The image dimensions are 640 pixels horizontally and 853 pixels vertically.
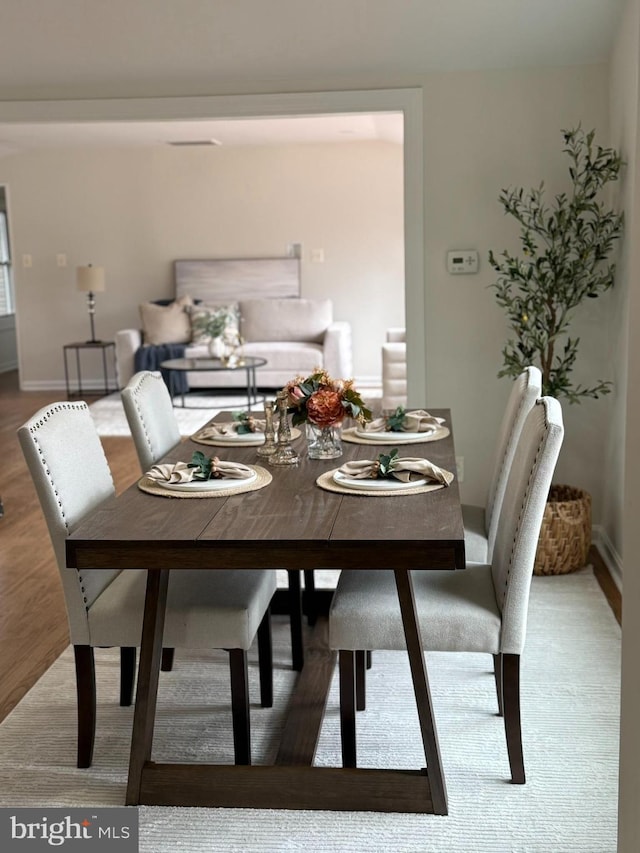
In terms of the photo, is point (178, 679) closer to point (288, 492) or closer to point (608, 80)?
point (288, 492)

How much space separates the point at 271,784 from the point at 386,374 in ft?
17.6

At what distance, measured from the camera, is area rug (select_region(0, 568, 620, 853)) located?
A: 2305mm

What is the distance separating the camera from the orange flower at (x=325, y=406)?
287cm

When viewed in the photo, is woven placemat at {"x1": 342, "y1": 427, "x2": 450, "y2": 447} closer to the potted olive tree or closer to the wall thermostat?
the potted olive tree

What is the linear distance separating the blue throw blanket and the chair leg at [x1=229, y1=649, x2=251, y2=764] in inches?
260

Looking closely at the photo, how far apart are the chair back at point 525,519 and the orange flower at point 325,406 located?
570mm

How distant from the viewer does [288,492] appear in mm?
2619

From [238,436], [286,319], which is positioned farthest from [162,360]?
[238,436]

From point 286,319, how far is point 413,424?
6.38 meters

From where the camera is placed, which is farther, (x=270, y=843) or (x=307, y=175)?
(x=307, y=175)

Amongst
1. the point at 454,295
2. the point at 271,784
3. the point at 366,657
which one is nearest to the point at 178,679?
the point at 366,657

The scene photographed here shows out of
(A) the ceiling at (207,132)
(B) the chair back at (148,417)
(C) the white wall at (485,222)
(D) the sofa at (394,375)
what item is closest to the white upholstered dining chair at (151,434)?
(B) the chair back at (148,417)

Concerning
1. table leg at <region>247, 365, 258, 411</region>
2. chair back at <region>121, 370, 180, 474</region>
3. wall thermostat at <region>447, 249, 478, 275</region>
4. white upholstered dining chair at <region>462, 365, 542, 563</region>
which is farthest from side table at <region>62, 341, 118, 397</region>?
white upholstered dining chair at <region>462, 365, 542, 563</region>

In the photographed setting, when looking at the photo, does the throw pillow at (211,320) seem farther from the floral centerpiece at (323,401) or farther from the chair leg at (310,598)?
the floral centerpiece at (323,401)
